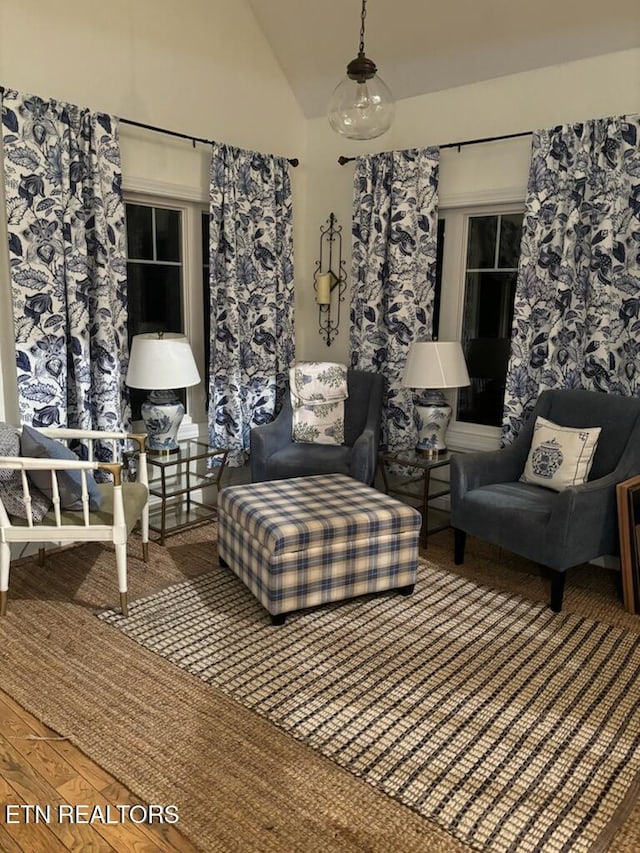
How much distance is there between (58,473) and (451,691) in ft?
6.04

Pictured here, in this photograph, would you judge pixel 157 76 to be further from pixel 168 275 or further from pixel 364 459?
pixel 364 459

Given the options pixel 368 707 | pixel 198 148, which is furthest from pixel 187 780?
pixel 198 148

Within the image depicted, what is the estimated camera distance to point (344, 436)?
4.50 metres

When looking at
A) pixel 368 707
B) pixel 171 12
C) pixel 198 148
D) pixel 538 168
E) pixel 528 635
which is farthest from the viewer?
pixel 198 148

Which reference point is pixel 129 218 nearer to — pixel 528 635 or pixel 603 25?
pixel 603 25

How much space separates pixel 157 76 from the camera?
397 cm

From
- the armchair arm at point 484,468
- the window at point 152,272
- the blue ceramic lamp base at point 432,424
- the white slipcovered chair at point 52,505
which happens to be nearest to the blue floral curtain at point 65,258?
the window at point 152,272

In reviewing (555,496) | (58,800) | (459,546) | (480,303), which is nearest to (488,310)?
(480,303)

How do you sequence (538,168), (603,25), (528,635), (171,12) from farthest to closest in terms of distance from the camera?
1. (171,12)
2. (538,168)
3. (603,25)
4. (528,635)

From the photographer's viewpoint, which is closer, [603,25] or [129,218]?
[603,25]

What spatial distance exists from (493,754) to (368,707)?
46 centimetres

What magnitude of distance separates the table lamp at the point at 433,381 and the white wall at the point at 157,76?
1.79 m

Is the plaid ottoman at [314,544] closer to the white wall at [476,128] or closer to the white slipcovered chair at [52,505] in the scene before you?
the white slipcovered chair at [52,505]

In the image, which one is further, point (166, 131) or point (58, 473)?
point (166, 131)
